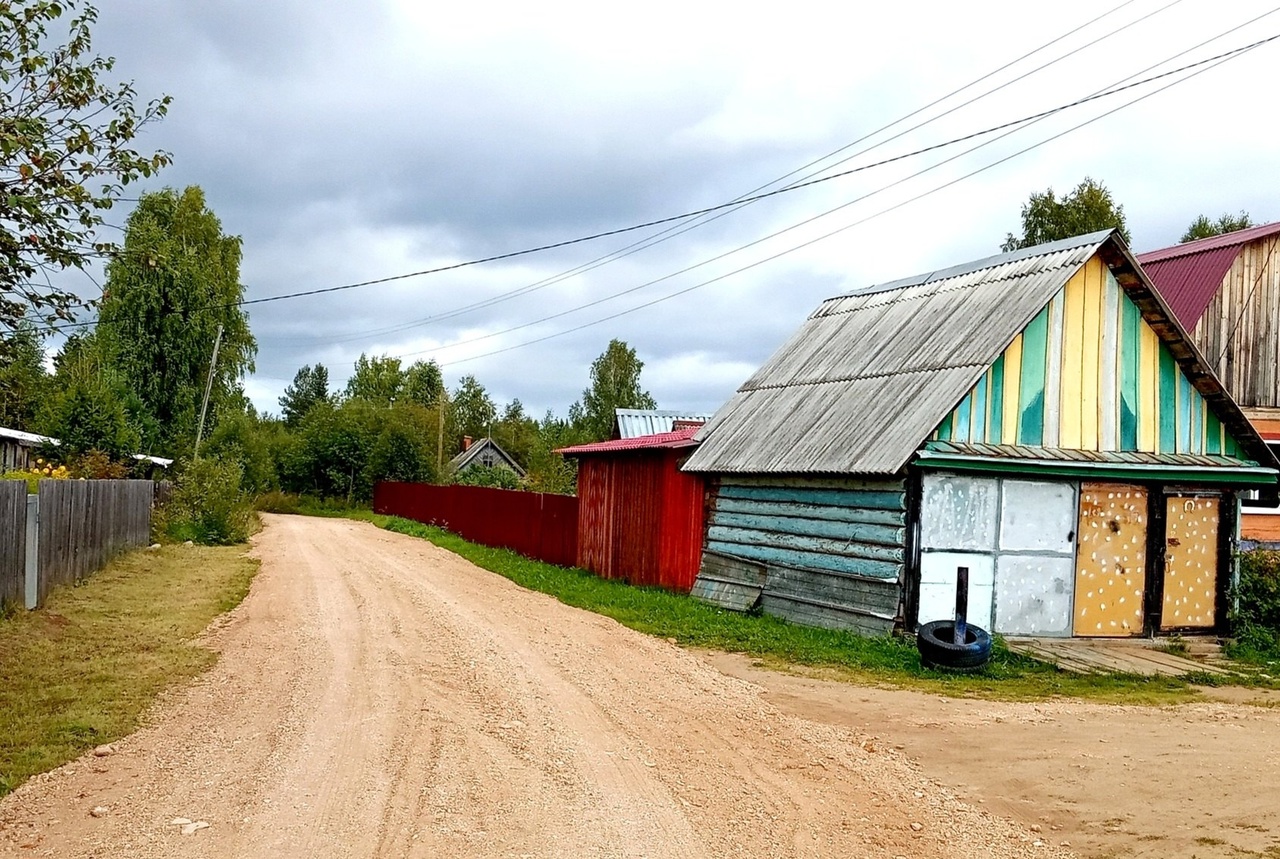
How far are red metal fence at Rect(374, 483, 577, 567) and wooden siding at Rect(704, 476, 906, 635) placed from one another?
8126mm

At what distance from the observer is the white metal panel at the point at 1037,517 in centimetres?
1545

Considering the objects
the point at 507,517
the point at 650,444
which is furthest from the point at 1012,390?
the point at 507,517

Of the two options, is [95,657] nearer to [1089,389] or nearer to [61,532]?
[61,532]

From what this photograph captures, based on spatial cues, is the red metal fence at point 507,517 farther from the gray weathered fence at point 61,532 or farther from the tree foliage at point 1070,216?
the tree foliage at point 1070,216

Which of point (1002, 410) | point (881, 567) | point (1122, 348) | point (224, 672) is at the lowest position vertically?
point (224, 672)

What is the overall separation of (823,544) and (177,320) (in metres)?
34.7

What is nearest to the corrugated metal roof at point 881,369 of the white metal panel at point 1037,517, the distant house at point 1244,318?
the white metal panel at point 1037,517

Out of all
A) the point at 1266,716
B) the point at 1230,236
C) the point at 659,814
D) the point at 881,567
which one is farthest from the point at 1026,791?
the point at 1230,236

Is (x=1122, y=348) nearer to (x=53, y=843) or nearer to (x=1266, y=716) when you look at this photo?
(x=1266, y=716)

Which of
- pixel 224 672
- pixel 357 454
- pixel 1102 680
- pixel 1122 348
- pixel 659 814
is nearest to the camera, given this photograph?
pixel 659 814

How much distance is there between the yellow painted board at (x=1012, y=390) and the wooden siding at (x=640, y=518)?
6.25 metres

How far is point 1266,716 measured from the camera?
36.8 ft

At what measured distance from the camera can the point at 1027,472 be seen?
50.4 feet

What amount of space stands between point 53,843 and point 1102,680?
10.9 metres
